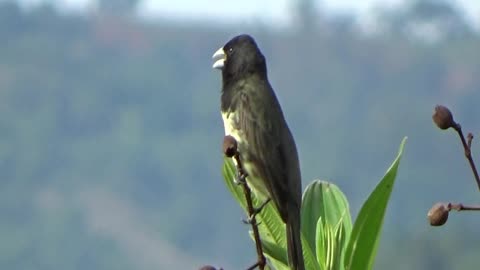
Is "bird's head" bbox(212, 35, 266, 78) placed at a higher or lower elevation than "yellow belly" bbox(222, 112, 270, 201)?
higher

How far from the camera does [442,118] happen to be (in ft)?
8.50

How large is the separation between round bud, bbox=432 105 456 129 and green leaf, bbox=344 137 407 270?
0.18 meters

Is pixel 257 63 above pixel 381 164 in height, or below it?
above

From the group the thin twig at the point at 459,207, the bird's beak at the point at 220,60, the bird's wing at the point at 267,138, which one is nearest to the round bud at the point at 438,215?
the thin twig at the point at 459,207

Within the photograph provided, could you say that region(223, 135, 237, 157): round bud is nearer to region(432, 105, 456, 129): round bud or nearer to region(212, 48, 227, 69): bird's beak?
region(432, 105, 456, 129): round bud

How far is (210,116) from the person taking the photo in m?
82.3

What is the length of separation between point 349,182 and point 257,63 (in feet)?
234

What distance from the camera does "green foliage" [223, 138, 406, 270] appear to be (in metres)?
2.73

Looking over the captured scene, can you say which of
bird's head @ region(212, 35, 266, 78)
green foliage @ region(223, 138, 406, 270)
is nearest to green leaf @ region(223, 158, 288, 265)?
green foliage @ region(223, 138, 406, 270)

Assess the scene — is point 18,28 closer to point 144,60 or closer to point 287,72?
point 144,60

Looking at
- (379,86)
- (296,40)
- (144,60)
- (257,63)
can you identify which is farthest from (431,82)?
(257,63)

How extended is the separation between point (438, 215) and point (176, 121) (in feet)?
273

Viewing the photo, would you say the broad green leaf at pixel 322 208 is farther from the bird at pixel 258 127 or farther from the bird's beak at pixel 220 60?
the bird's beak at pixel 220 60

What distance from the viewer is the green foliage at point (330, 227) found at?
2734 mm
